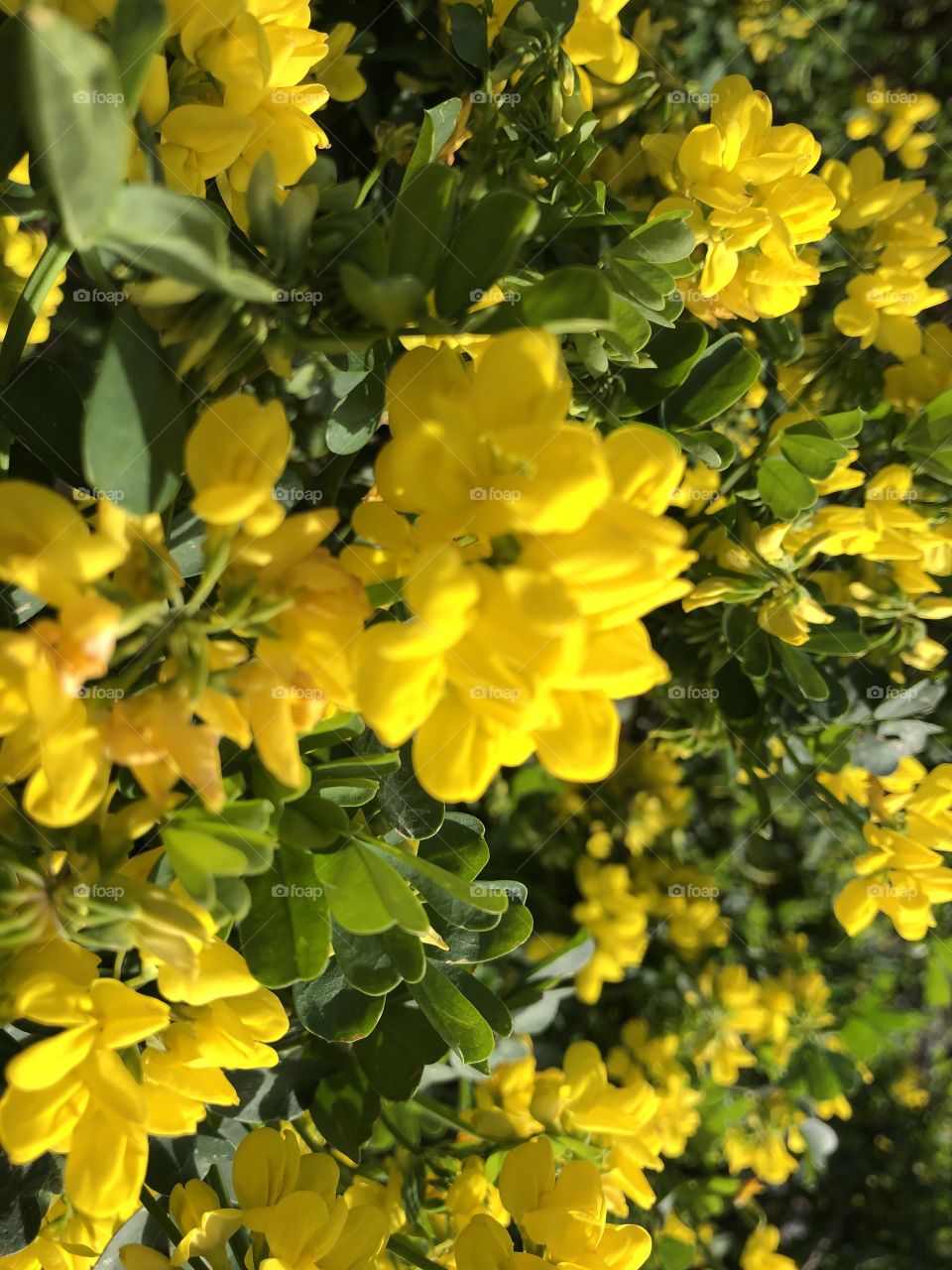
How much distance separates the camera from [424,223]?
66 centimetres

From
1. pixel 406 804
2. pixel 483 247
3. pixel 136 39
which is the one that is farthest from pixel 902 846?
pixel 136 39

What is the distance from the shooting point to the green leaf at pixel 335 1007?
2.78 feet

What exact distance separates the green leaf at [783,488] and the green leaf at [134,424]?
2.34ft

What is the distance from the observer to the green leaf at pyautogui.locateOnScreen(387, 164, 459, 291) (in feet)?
2.15

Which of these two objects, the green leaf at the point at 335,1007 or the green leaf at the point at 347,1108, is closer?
the green leaf at the point at 335,1007

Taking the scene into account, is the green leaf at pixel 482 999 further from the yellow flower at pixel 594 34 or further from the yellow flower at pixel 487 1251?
the yellow flower at pixel 594 34

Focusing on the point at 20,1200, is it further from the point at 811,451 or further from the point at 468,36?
the point at 468,36

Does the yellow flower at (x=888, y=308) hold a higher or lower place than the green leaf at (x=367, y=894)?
higher

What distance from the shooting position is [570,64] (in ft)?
3.31

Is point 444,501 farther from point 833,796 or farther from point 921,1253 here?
point 921,1253

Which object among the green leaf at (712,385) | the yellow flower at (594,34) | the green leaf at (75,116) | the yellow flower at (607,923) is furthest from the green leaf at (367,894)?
the yellow flower at (607,923)

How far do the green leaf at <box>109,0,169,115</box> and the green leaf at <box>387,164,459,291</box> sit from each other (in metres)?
0.18

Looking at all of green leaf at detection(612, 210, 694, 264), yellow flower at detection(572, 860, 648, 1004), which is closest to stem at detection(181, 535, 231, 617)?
green leaf at detection(612, 210, 694, 264)

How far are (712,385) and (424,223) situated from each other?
0.48m
